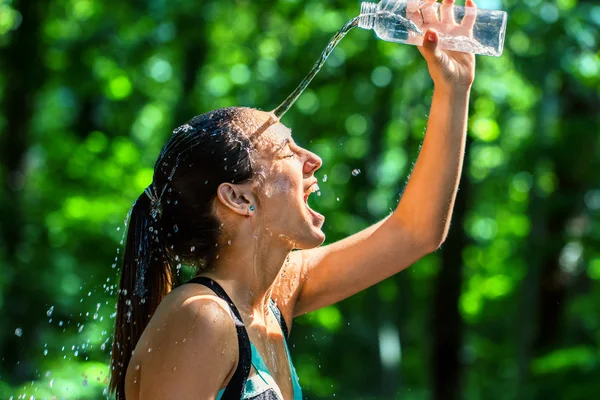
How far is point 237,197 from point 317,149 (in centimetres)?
816

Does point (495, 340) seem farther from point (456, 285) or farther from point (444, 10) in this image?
point (444, 10)

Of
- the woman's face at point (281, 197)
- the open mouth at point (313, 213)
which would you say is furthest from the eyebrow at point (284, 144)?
the open mouth at point (313, 213)

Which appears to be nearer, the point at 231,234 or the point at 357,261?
the point at 231,234

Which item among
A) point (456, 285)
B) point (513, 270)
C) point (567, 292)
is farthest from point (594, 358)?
point (513, 270)

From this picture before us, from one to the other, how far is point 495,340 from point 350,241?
72.5 feet

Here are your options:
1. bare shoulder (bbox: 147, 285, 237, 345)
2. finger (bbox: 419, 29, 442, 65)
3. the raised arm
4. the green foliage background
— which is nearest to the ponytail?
bare shoulder (bbox: 147, 285, 237, 345)

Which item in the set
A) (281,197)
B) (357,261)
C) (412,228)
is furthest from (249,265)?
(412,228)

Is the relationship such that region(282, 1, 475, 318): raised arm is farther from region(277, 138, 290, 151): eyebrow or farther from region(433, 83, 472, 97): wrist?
region(277, 138, 290, 151): eyebrow

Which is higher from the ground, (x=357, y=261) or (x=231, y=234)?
(x=231, y=234)

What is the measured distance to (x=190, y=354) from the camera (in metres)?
2.07

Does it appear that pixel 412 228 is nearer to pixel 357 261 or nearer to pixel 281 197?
pixel 357 261

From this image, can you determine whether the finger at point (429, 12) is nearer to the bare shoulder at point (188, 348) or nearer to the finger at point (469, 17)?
the finger at point (469, 17)

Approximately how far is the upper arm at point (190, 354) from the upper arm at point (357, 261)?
0.59m

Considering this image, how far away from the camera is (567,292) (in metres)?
11.8
